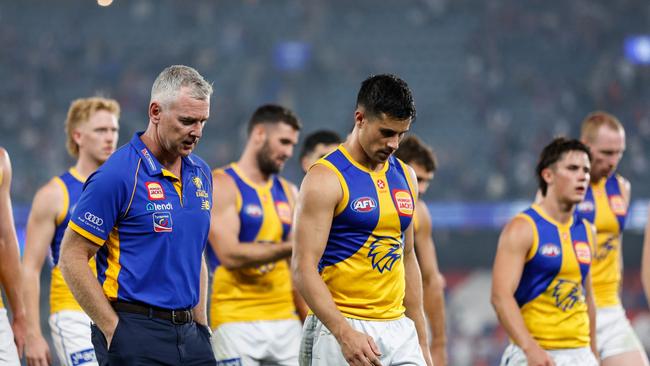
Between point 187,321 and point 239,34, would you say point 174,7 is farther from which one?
point 187,321

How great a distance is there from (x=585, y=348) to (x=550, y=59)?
20.8m

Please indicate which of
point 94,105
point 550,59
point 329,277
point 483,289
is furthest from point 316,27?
point 329,277

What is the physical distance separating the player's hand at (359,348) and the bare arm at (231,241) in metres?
2.06

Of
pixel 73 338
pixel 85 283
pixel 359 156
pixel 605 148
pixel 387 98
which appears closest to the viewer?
pixel 85 283

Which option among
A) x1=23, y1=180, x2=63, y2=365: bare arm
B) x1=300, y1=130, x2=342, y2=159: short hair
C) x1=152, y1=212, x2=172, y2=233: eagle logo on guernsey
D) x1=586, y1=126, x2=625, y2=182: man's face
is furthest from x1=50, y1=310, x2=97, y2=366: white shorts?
x1=586, y1=126, x2=625, y2=182: man's face

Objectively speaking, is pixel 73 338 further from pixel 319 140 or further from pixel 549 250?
pixel 549 250

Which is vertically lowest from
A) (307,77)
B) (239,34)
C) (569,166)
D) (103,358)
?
(103,358)

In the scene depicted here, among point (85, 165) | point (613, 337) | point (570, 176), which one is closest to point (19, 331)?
point (85, 165)

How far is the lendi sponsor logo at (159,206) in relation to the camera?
4738mm

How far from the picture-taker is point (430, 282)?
24.9 ft

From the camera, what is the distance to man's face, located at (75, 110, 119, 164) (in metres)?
7.22

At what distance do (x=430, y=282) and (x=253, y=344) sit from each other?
57.6 inches

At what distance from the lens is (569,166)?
7430 millimetres

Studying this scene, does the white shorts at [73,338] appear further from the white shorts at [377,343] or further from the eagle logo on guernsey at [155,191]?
the eagle logo on guernsey at [155,191]
